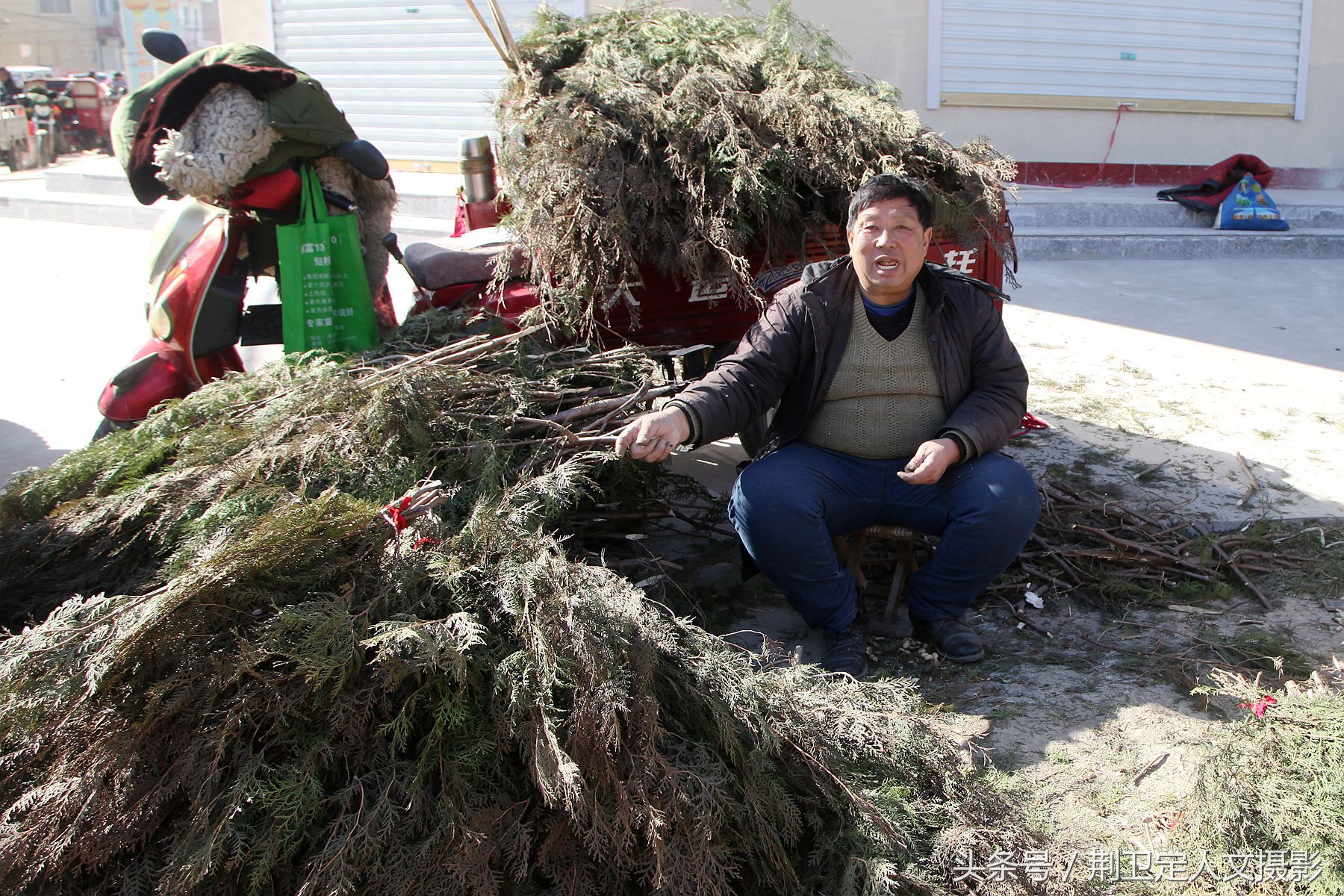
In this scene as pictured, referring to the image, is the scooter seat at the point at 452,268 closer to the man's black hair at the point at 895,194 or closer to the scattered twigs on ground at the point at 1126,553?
the man's black hair at the point at 895,194

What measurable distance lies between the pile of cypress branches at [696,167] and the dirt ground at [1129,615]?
3.26 ft

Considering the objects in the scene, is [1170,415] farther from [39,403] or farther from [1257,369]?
[39,403]

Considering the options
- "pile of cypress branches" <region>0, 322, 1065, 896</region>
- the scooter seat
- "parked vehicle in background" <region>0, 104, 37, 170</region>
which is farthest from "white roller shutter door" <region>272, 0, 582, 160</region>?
"pile of cypress branches" <region>0, 322, 1065, 896</region>

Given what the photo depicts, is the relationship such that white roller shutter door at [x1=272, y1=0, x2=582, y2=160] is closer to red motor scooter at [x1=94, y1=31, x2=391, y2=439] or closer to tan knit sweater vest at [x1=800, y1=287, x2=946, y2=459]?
red motor scooter at [x1=94, y1=31, x2=391, y2=439]

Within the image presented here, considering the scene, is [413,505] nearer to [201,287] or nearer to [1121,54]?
[201,287]

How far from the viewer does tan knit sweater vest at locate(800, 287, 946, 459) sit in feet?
10.4

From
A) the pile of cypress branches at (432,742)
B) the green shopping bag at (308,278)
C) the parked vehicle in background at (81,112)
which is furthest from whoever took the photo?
the parked vehicle in background at (81,112)

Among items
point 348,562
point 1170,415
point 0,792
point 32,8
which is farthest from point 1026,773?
point 32,8

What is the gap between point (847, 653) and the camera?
3.04 m

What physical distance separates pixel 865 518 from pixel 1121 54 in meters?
9.46

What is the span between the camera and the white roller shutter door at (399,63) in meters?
10.6

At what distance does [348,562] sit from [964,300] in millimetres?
1943

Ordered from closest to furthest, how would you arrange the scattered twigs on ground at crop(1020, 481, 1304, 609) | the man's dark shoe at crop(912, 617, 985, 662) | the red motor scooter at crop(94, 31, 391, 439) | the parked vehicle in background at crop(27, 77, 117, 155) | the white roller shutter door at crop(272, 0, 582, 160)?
the man's dark shoe at crop(912, 617, 985, 662)
the scattered twigs on ground at crop(1020, 481, 1304, 609)
the red motor scooter at crop(94, 31, 391, 439)
the white roller shutter door at crop(272, 0, 582, 160)
the parked vehicle in background at crop(27, 77, 117, 155)

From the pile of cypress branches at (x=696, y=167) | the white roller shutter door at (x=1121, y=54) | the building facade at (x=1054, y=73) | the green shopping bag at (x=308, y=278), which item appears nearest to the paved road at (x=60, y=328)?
the green shopping bag at (x=308, y=278)
